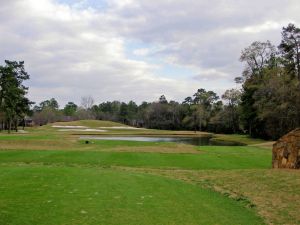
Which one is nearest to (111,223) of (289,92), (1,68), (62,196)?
(62,196)

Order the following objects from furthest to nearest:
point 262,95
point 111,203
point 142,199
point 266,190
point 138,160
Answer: point 262,95 < point 138,160 < point 266,190 < point 142,199 < point 111,203

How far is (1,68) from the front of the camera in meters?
75.8

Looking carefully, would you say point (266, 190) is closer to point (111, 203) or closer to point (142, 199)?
point (142, 199)

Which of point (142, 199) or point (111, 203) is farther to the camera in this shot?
point (142, 199)

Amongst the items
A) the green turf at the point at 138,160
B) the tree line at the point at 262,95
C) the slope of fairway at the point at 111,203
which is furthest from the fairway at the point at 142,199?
the tree line at the point at 262,95

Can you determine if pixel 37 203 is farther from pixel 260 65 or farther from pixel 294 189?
pixel 260 65

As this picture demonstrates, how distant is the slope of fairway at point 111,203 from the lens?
8.63 m

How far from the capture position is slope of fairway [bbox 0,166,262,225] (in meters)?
8.63

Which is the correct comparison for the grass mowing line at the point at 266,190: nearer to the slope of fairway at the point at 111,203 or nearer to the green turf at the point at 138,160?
the slope of fairway at the point at 111,203

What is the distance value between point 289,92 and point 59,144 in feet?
130

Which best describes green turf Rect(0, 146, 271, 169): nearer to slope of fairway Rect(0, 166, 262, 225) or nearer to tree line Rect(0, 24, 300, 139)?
slope of fairway Rect(0, 166, 262, 225)

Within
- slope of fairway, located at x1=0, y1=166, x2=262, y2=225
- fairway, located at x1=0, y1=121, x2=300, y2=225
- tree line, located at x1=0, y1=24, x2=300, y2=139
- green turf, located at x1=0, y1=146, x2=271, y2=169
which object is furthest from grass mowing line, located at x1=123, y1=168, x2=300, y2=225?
tree line, located at x1=0, y1=24, x2=300, y2=139

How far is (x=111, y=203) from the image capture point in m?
10.2

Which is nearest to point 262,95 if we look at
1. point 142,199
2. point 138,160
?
point 138,160
